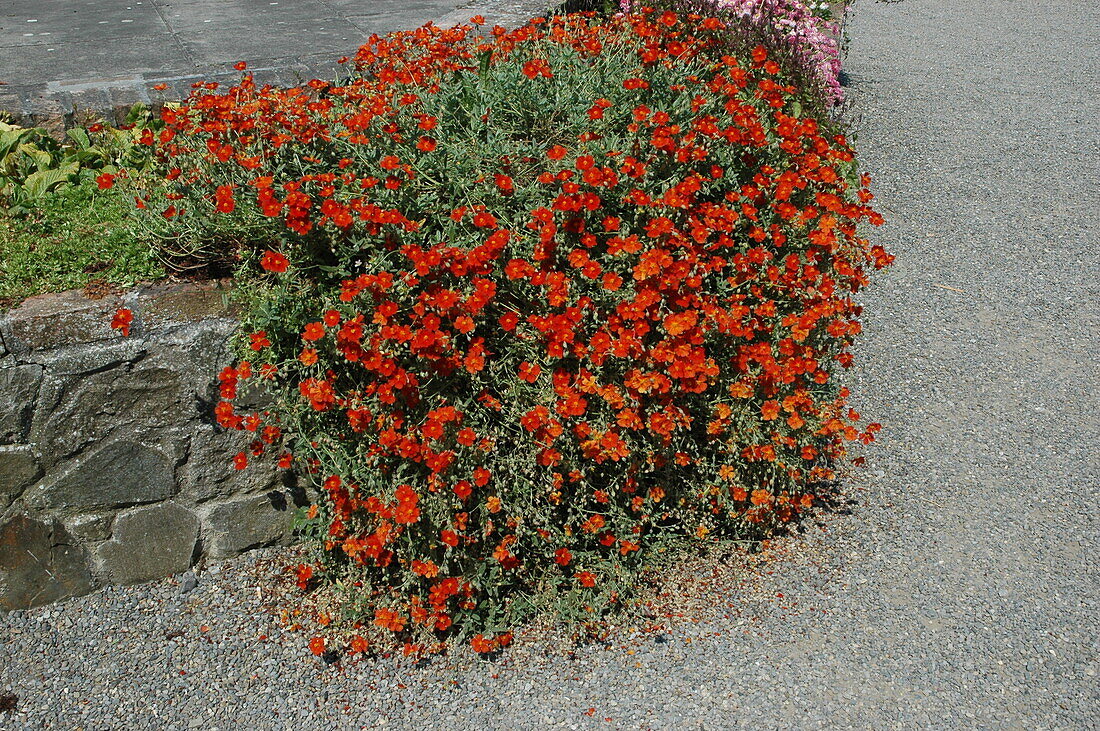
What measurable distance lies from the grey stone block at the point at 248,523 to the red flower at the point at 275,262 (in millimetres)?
743

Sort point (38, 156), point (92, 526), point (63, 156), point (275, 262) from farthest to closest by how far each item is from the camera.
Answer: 1. point (63, 156)
2. point (38, 156)
3. point (92, 526)
4. point (275, 262)

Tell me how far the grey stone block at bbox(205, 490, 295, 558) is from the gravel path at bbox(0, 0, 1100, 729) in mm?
73

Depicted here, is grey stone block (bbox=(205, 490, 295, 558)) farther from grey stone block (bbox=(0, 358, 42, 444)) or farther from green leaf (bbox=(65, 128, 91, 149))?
green leaf (bbox=(65, 128, 91, 149))

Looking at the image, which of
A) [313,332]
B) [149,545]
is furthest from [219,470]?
[313,332]

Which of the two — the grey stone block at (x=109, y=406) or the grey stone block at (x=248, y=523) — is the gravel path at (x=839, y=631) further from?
the grey stone block at (x=109, y=406)

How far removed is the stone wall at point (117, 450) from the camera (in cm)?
255

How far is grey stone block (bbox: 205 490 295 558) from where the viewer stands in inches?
113

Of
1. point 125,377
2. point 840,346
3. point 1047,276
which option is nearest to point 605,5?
point 1047,276

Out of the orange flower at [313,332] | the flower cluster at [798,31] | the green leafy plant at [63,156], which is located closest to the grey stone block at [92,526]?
the orange flower at [313,332]

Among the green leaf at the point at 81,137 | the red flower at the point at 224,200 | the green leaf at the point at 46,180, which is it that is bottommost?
the green leaf at the point at 46,180

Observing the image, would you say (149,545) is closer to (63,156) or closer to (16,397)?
(16,397)

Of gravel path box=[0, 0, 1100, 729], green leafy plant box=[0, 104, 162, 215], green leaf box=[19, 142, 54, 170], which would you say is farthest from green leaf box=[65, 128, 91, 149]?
gravel path box=[0, 0, 1100, 729]

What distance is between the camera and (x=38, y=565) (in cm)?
277

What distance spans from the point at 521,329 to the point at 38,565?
1.58 m
